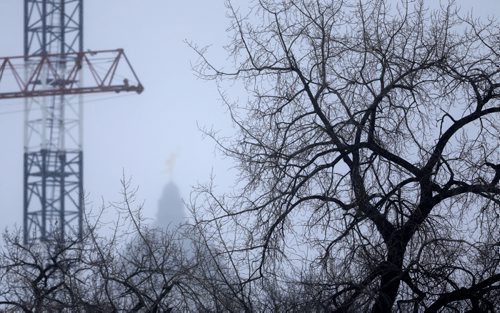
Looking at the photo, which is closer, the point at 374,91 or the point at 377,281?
the point at 377,281

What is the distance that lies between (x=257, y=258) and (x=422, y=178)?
6.25ft

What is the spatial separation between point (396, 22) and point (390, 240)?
99.3 inches

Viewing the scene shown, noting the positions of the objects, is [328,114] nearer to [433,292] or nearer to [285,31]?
[285,31]

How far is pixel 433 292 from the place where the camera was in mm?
10062

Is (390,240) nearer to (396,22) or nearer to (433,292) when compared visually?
(433,292)

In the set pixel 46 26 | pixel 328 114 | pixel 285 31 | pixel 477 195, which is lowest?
pixel 477 195

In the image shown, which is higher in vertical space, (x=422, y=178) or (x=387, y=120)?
(x=387, y=120)

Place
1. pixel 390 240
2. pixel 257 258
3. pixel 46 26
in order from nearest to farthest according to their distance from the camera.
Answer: pixel 390 240, pixel 257 258, pixel 46 26

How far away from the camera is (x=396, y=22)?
36.1 feet

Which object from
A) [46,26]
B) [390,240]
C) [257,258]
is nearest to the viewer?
[390,240]

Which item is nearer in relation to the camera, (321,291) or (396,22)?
(321,291)

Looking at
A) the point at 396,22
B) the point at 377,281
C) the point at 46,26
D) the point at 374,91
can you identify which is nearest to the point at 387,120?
the point at 374,91

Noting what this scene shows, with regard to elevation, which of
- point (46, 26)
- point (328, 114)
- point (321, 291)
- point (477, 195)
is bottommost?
point (321, 291)

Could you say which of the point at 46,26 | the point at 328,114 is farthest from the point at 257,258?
the point at 46,26
